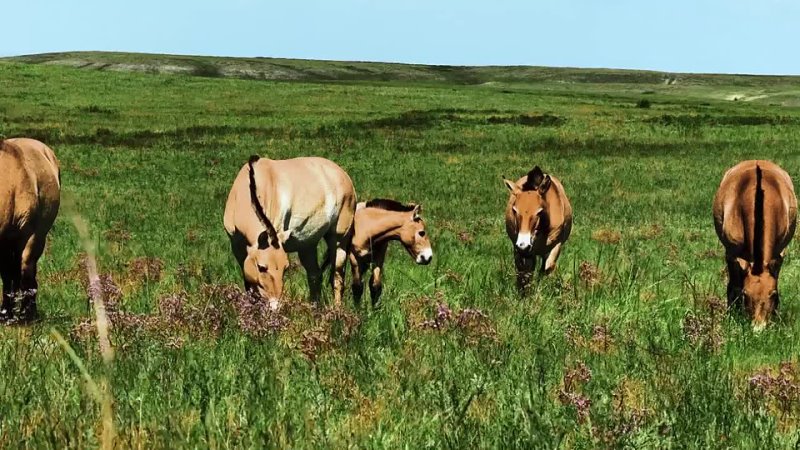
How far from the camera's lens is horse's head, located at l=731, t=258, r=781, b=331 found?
788 centimetres

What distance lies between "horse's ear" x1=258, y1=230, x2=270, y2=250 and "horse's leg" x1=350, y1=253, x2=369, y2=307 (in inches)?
117

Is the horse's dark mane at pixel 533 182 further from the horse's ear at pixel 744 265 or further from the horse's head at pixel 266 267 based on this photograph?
the horse's head at pixel 266 267

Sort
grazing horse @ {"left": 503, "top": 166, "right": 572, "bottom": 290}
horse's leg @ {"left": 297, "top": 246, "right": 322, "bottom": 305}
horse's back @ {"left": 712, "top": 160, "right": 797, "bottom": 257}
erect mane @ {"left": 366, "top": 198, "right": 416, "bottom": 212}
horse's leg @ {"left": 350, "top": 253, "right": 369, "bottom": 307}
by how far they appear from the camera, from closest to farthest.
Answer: horse's back @ {"left": 712, "top": 160, "right": 797, "bottom": 257} < horse's leg @ {"left": 297, "top": 246, "right": 322, "bottom": 305} < grazing horse @ {"left": 503, "top": 166, "right": 572, "bottom": 290} < horse's leg @ {"left": 350, "top": 253, "right": 369, "bottom": 307} < erect mane @ {"left": 366, "top": 198, "right": 416, "bottom": 212}

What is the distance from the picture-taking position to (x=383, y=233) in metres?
12.1

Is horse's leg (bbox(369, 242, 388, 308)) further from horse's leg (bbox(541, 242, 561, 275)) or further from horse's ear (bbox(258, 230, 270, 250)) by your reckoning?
horse's ear (bbox(258, 230, 270, 250))

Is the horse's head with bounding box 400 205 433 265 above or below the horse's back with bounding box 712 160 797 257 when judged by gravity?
below

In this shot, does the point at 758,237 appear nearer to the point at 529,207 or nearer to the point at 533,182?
the point at 529,207

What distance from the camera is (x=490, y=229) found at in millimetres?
17938

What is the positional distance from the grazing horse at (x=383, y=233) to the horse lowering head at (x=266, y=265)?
3.94 meters

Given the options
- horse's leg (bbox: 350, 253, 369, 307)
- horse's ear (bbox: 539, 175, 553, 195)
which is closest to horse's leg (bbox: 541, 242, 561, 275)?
horse's ear (bbox: 539, 175, 553, 195)

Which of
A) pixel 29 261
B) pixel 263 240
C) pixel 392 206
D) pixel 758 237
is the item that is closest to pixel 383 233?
pixel 392 206

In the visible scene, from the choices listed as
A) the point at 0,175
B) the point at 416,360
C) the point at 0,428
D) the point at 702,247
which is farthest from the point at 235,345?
the point at 702,247

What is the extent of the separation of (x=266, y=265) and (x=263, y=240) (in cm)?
33

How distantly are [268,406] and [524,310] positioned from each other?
3.90 metres
